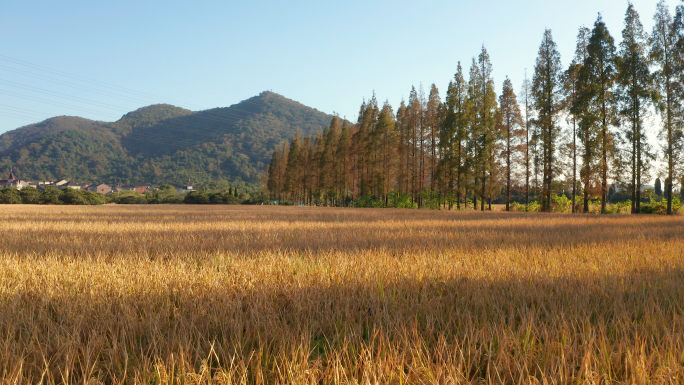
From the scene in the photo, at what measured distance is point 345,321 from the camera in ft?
6.10

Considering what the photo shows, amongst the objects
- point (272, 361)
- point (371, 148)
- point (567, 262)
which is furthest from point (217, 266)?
point (371, 148)

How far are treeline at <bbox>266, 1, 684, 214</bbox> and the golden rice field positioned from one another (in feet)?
73.9

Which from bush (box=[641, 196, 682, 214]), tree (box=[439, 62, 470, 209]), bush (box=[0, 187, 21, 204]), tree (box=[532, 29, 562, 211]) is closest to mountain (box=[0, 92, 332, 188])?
bush (box=[0, 187, 21, 204])

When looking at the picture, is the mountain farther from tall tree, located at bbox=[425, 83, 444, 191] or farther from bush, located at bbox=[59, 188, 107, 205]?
tall tree, located at bbox=[425, 83, 444, 191]

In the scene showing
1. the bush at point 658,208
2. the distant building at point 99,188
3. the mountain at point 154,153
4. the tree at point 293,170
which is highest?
the mountain at point 154,153

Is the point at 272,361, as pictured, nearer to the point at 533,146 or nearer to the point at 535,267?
the point at 535,267

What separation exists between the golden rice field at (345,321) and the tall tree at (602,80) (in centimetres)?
2283

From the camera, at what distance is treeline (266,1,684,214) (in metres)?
20.7

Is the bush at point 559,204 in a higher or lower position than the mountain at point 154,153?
lower

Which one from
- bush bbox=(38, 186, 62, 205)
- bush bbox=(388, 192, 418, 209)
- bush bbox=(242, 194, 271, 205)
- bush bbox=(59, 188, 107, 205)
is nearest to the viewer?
bush bbox=(388, 192, 418, 209)

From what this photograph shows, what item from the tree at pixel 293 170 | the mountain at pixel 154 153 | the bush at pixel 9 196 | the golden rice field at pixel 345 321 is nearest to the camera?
the golden rice field at pixel 345 321

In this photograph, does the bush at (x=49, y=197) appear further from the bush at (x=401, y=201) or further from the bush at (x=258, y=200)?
the bush at (x=401, y=201)

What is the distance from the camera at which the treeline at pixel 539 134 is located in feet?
67.8

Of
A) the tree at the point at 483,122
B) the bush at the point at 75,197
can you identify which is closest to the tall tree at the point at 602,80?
the tree at the point at 483,122
